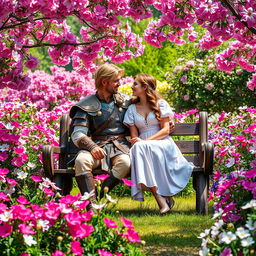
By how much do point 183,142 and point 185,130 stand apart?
126 millimetres

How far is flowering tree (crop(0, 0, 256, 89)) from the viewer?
4.33m

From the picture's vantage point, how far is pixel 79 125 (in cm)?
542

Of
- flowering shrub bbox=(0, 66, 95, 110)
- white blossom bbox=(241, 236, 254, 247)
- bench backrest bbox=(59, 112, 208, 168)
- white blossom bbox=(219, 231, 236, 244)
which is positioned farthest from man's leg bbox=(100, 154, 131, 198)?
flowering shrub bbox=(0, 66, 95, 110)

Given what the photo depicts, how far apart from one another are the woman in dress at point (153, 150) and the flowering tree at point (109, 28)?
547mm

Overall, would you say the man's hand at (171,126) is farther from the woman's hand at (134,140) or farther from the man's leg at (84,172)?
the man's leg at (84,172)

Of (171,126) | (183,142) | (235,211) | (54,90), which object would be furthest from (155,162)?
(54,90)

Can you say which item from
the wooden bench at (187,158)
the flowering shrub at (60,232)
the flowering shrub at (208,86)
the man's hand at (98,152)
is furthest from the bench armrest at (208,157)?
the flowering shrub at (208,86)

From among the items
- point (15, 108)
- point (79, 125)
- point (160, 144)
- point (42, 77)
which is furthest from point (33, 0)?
point (42, 77)

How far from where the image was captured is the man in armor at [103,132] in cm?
519

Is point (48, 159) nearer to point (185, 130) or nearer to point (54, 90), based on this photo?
point (185, 130)

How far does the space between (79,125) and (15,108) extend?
1682 mm

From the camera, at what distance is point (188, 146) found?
5801 millimetres

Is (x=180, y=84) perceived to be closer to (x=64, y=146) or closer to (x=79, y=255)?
Result: (x=64, y=146)

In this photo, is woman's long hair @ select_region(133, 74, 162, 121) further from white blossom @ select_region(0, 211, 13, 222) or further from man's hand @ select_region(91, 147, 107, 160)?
white blossom @ select_region(0, 211, 13, 222)
